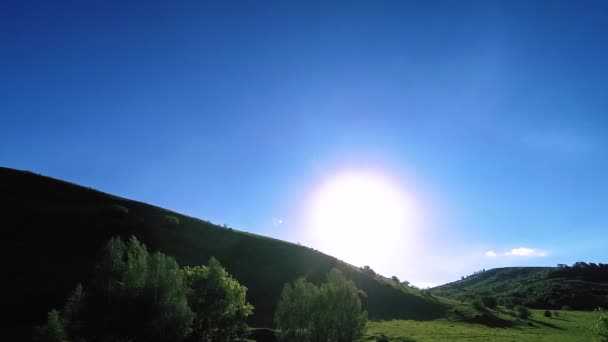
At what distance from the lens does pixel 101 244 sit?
87250 millimetres

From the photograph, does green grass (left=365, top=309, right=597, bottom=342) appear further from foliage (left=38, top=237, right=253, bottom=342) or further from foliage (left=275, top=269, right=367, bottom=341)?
foliage (left=38, top=237, right=253, bottom=342)

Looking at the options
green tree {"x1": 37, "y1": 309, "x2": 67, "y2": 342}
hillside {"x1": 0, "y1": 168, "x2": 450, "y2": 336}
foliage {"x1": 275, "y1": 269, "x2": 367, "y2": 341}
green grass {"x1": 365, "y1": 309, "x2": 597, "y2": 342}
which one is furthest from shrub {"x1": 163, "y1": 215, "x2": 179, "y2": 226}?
green tree {"x1": 37, "y1": 309, "x2": 67, "y2": 342}

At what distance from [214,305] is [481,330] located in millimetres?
68488

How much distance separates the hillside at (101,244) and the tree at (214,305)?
26580 mm

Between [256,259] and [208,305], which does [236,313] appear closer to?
[208,305]

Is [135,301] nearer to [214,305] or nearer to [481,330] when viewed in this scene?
[214,305]

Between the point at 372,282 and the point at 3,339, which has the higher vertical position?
the point at 372,282

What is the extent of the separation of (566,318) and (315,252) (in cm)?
8267

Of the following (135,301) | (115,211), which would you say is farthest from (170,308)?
(115,211)

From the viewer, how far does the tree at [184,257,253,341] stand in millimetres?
57781

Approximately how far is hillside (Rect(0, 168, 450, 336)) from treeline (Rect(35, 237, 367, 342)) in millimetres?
20707

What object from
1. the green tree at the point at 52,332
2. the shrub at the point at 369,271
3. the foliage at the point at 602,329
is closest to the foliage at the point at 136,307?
the green tree at the point at 52,332

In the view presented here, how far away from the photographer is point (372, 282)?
424 ft

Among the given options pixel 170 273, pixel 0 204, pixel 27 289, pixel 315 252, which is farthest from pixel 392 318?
pixel 0 204
